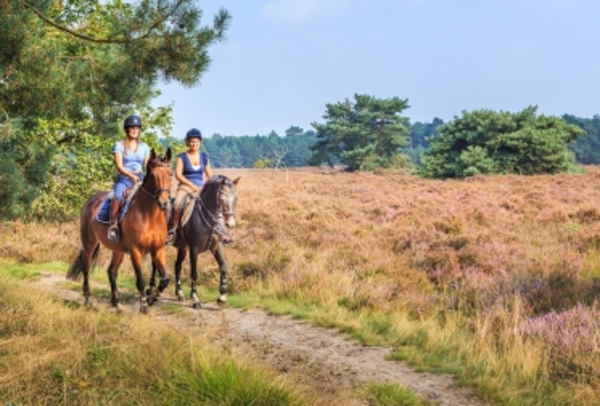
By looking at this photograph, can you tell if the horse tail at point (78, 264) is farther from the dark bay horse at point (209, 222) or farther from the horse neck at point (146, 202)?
the horse neck at point (146, 202)

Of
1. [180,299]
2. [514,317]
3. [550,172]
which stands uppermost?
[550,172]

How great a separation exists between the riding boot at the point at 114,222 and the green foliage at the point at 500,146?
2914cm

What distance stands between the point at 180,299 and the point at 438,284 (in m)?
4.65

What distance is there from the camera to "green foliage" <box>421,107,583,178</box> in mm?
34812

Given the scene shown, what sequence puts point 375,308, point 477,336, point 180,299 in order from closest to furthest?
point 477,336 → point 375,308 → point 180,299

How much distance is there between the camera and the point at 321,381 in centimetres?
545

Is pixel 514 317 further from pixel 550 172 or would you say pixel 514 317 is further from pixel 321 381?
pixel 550 172

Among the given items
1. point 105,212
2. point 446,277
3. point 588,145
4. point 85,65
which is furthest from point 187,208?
Result: point 588,145

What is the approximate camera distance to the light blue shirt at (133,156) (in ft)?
26.8

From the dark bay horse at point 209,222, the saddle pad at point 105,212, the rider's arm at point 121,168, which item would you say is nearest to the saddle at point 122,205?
the saddle pad at point 105,212

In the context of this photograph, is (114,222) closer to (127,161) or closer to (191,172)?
(127,161)

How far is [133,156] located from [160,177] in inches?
46.0

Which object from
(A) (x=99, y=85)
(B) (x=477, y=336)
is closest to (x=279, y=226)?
(A) (x=99, y=85)

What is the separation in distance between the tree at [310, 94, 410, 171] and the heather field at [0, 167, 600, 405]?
41.1 meters
